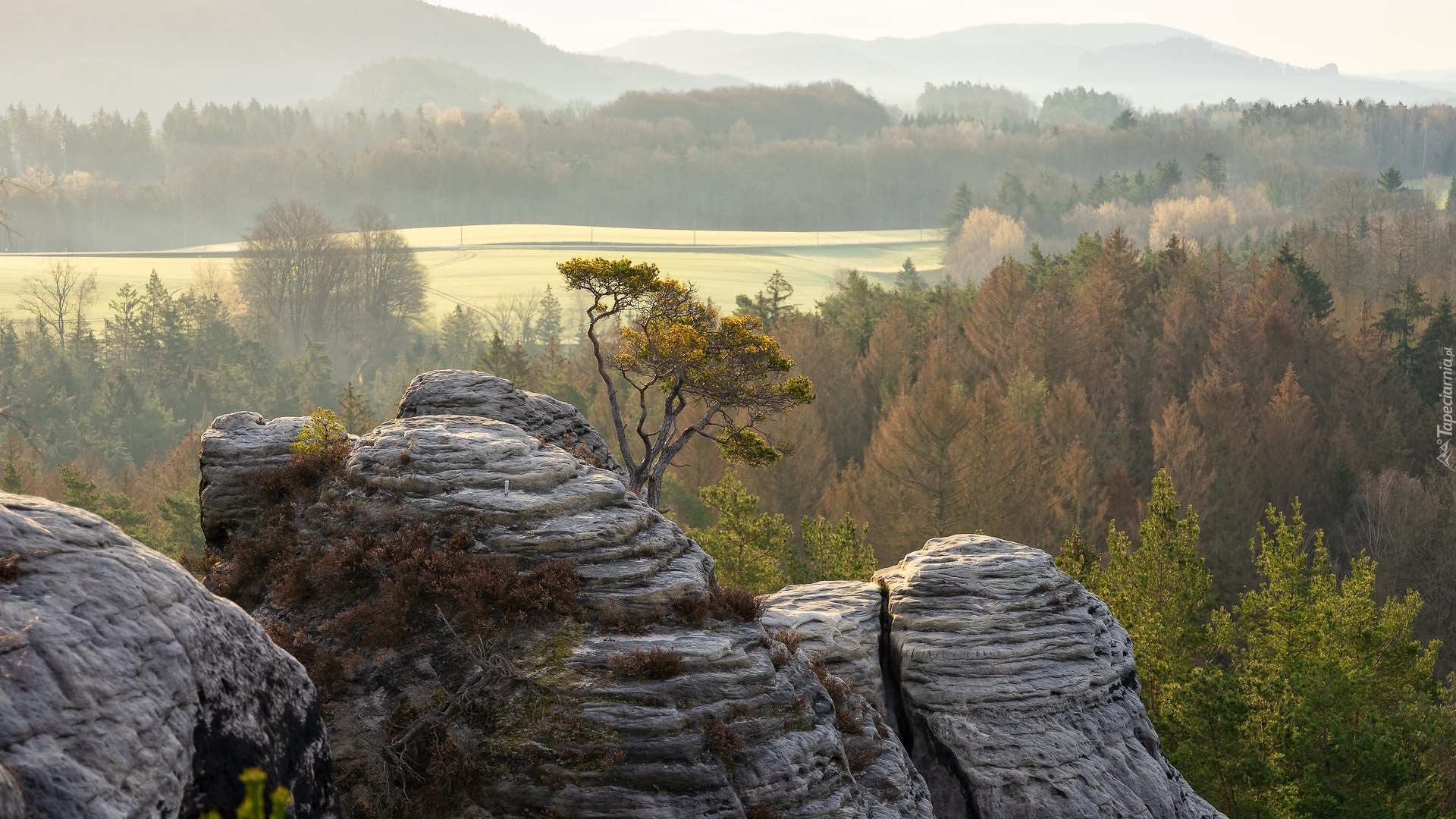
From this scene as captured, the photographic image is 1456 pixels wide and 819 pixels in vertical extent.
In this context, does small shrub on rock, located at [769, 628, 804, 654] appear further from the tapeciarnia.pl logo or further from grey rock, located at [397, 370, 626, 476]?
the tapeciarnia.pl logo

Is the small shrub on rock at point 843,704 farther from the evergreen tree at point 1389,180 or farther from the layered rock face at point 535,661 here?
the evergreen tree at point 1389,180

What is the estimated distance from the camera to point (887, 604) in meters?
23.7

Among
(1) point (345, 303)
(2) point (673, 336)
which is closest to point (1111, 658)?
(2) point (673, 336)

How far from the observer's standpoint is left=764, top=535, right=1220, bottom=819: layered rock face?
69.6ft

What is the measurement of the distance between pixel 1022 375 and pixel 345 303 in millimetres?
83938

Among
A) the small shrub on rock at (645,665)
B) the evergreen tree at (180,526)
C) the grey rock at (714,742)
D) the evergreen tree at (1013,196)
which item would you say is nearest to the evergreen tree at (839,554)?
the grey rock at (714,742)

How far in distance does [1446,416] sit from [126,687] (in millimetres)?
80976

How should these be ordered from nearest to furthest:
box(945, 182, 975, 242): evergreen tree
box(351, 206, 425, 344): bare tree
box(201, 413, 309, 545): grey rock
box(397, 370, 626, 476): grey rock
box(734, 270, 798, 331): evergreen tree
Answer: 1. box(201, 413, 309, 545): grey rock
2. box(397, 370, 626, 476): grey rock
3. box(734, 270, 798, 331): evergreen tree
4. box(351, 206, 425, 344): bare tree
5. box(945, 182, 975, 242): evergreen tree

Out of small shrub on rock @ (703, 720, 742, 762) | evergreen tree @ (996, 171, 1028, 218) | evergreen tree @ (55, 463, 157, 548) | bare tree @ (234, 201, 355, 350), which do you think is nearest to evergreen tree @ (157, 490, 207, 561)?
evergreen tree @ (55, 463, 157, 548)

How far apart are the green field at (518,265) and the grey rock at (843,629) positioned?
118594mm

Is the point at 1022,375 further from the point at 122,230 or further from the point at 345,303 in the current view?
the point at 122,230

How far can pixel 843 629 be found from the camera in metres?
22.4

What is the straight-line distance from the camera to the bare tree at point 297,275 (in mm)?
122312

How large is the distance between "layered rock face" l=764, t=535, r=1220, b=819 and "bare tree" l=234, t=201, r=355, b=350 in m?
111
